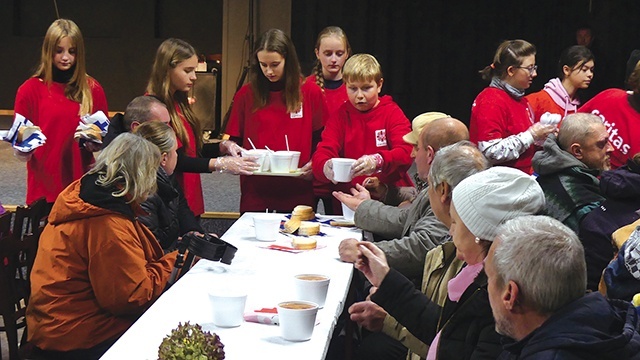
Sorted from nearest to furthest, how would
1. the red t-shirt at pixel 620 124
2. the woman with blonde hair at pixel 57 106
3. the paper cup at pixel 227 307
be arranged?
the paper cup at pixel 227 307, the red t-shirt at pixel 620 124, the woman with blonde hair at pixel 57 106

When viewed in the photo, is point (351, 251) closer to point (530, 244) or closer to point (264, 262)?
point (264, 262)

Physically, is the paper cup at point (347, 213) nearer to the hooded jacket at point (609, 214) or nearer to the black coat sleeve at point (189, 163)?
the black coat sleeve at point (189, 163)

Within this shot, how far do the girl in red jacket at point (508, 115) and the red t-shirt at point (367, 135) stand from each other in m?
0.51

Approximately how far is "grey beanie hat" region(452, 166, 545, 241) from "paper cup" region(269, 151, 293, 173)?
2153mm

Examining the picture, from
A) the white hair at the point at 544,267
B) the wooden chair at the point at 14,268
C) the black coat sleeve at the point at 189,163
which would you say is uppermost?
the white hair at the point at 544,267

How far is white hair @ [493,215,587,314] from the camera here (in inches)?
73.1

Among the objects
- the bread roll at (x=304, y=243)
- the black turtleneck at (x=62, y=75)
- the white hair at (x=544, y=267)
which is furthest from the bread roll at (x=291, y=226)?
the white hair at (x=544, y=267)

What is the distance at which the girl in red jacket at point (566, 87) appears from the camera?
574 centimetres

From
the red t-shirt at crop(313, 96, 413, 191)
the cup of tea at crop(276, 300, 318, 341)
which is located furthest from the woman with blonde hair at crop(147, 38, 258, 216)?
the cup of tea at crop(276, 300, 318, 341)

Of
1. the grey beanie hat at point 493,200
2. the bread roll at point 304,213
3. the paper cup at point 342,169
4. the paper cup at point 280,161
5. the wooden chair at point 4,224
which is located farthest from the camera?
the paper cup at point 280,161

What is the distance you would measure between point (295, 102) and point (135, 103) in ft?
3.19

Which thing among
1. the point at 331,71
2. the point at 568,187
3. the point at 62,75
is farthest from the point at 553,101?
the point at 62,75

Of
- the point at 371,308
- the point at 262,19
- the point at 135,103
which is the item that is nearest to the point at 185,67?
the point at 135,103

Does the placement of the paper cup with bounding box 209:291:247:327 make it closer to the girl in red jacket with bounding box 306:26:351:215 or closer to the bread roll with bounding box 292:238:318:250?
the bread roll with bounding box 292:238:318:250
